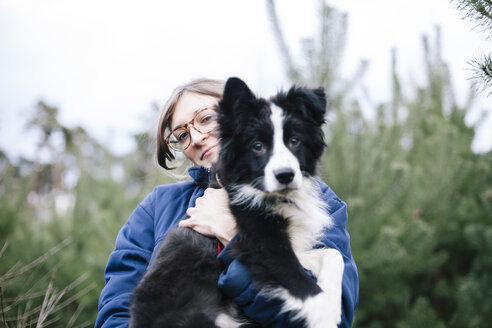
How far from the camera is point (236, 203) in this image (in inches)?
96.2

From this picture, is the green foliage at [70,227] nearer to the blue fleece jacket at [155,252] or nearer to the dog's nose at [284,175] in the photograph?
the blue fleece jacket at [155,252]

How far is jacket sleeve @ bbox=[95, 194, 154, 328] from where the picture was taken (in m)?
2.29

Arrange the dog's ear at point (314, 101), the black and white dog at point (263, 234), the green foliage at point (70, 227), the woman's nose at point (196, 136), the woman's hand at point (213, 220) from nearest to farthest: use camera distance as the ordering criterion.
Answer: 1. the black and white dog at point (263, 234)
2. the woman's hand at point (213, 220)
3. the dog's ear at point (314, 101)
4. the woman's nose at point (196, 136)
5. the green foliage at point (70, 227)

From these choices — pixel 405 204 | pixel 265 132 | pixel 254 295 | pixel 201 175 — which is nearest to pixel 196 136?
pixel 201 175

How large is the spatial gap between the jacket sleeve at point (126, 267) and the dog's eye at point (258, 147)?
3.05 feet

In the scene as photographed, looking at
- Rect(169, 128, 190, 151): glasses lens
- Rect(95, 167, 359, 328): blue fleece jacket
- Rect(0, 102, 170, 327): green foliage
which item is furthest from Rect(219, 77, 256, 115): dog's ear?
Rect(0, 102, 170, 327): green foliage

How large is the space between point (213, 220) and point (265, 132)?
0.61m

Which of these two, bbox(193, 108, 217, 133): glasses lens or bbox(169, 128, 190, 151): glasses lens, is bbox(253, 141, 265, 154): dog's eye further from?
bbox(169, 128, 190, 151): glasses lens

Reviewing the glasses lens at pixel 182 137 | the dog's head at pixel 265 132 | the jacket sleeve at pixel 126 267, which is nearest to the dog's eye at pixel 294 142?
the dog's head at pixel 265 132

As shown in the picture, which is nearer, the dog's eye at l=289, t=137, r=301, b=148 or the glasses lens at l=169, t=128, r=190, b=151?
the dog's eye at l=289, t=137, r=301, b=148

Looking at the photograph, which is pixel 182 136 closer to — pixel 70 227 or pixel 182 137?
pixel 182 137

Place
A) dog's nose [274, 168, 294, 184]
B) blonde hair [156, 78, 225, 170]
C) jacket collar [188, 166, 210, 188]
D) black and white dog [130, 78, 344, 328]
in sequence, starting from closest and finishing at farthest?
1. black and white dog [130, 78, 344, 328]
2. dog's nose [274, 168, 294, 184]
3. jacket collar [188, 166, 210, 188]
4. blonde hair [156, 78, 225, 170]

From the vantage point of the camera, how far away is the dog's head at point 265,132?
2.33 metres

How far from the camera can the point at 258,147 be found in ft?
7.73
